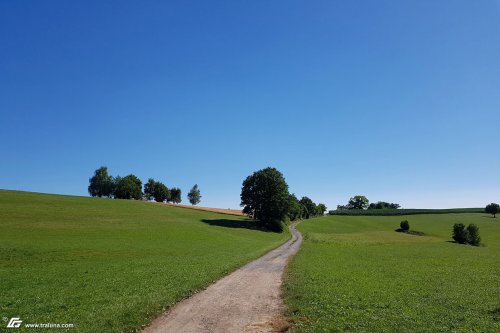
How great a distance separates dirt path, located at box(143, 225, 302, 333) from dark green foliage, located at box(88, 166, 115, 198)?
174966 millimetres

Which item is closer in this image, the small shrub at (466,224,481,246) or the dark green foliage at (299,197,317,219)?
the small shrub at (466,224,481,246)

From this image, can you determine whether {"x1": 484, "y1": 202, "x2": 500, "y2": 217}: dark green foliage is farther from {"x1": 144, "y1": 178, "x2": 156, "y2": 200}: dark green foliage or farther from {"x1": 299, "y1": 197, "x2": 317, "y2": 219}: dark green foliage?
{"x1": 144, "y1": 178, "x2": 156, "y2": 200}: dark green foliage

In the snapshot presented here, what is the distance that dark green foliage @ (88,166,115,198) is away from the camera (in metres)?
188

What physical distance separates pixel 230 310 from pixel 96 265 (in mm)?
20763

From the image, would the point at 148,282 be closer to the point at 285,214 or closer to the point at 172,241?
the point at 172,241

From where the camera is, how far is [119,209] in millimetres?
91938

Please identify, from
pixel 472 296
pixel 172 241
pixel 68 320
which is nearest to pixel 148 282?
pixel 68 320

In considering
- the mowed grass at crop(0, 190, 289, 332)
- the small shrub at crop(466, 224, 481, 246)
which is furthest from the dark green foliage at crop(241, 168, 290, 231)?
the small shrub at crop(466, 224, 481, 246)

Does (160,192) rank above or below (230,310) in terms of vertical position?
above

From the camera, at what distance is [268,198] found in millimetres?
106062

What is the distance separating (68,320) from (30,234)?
138ft

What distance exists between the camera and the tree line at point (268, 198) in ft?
344
